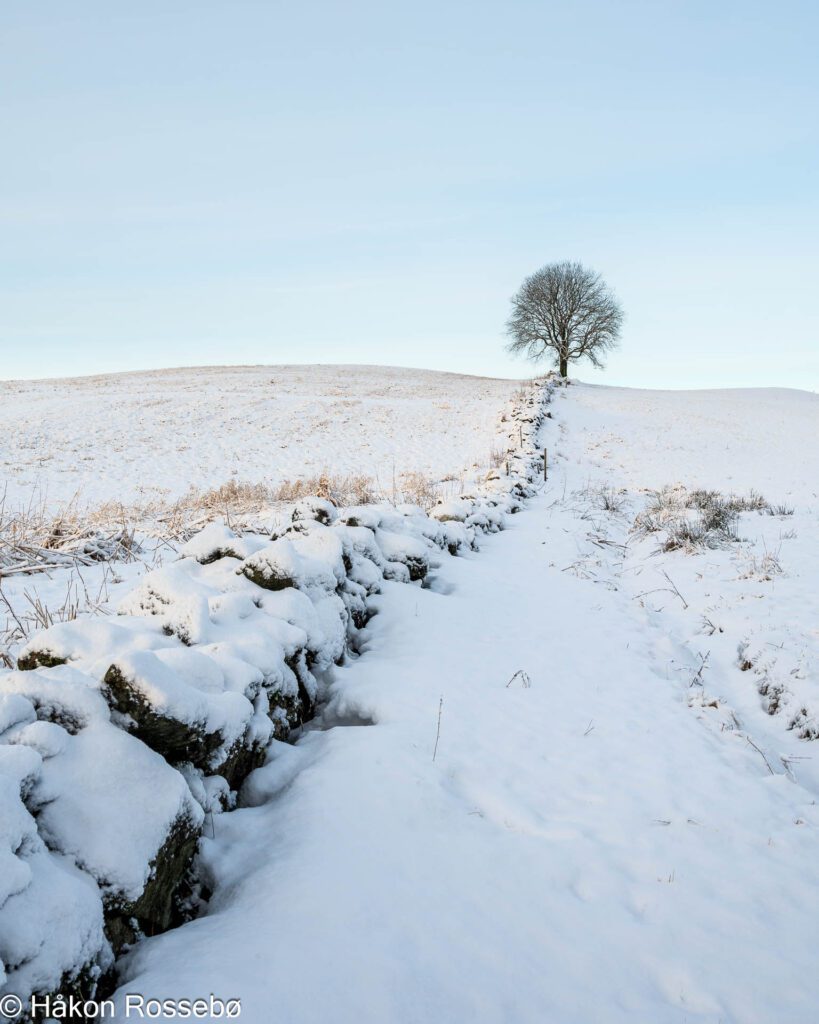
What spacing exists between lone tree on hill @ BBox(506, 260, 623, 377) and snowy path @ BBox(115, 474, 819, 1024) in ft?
136

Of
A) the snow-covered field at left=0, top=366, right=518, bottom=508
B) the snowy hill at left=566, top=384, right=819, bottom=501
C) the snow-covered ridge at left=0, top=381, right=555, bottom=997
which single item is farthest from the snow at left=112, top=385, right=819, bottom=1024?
the snowy hill at left=566, top=384, right=819, bottom=501

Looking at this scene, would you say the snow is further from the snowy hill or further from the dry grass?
the snowy hill

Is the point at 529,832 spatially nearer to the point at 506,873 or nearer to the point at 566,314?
the point at 506,873

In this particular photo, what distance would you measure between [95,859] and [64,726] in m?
0.44

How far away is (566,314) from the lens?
135 feet

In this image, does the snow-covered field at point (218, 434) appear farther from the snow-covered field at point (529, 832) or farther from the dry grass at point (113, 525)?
the snow-covered field at point (529, 832)

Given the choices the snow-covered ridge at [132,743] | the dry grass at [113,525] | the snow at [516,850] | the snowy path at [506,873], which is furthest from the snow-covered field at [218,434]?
the snowy path at [506,873]

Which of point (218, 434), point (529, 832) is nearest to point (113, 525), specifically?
point (529, 832)

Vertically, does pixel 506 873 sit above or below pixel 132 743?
below

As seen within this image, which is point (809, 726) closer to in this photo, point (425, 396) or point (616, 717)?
point (616, 717)

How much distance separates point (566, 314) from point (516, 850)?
141 ft

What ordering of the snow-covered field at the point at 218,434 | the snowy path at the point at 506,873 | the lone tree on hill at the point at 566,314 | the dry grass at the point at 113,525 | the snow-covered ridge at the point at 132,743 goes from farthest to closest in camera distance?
the lone tree on hill at the point at 566,314 < the snow-covered field at the point at 218,434 < the dry grass at the point at 113,525 < the snowy path at the point at 506,873 < the snow-covered ridge at the point at 132,743

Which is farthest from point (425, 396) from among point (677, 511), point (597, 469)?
point (677, 511)

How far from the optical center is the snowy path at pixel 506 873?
176 centimetres
